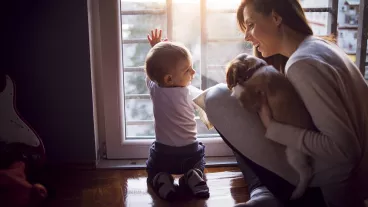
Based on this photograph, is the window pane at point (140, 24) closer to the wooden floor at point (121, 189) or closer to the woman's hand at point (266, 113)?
the wooden floor at point (121, 189)

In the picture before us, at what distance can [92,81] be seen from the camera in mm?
1962

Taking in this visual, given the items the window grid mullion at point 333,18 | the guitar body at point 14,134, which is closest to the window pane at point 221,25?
the window grid mullion at point 333,18

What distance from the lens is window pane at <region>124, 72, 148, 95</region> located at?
2.17m

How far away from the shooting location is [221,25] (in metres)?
2.13

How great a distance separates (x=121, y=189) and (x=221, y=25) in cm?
93

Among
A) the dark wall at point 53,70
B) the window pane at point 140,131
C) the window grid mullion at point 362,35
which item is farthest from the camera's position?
the window pane at point 140,131

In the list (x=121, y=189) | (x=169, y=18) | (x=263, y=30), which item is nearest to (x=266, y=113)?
(x=263, y=30)

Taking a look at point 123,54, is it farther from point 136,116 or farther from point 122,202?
point 122,202

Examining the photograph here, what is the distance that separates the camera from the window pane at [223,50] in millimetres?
2152

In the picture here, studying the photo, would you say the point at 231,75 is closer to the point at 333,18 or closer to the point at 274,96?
the point at 274,96

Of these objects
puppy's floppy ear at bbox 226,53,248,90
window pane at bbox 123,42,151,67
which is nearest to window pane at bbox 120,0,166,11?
window pane at bbox 123,42,151,67

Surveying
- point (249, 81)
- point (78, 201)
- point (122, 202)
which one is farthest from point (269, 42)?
point (78, 201)

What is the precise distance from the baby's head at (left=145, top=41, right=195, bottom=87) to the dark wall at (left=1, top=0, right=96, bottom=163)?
1.10ft

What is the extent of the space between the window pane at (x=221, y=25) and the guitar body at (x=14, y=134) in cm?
96
